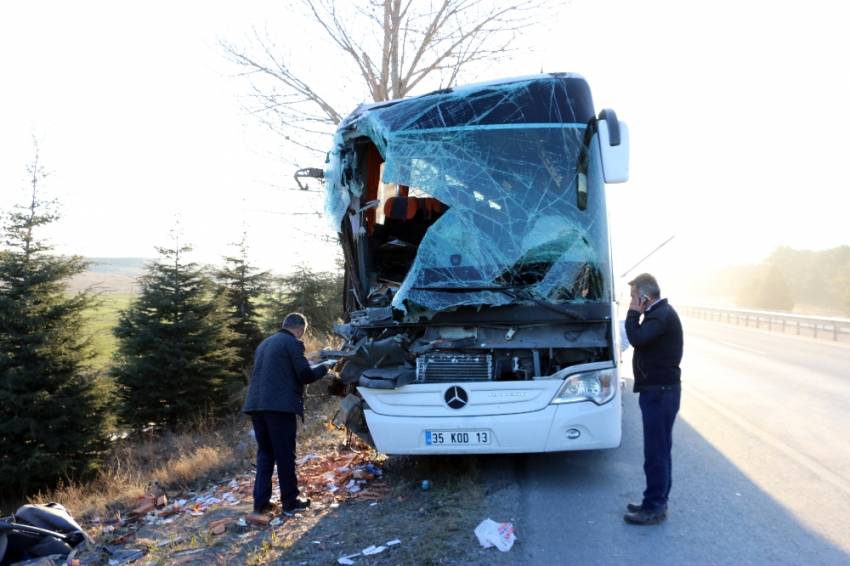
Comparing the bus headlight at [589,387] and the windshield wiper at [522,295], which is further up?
the windshield wiper at [522,295]

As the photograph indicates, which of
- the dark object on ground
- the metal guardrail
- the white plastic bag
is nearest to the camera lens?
the white plastic bag

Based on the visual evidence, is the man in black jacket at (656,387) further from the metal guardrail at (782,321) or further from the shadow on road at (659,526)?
the metal guardrail at (782,321)

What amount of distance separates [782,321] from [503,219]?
86.1ft

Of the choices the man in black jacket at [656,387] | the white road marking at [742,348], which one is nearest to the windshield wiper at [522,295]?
the man in black jacket at [656,387]

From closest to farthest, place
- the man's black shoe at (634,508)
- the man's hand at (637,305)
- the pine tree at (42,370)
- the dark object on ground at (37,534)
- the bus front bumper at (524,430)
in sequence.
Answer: the man's black shoe at (634,508) < the man's hand at (637,305) < the dark object on ground at (37,534) < the bus front bumper at (524,430) < the pine tree at (42,370)

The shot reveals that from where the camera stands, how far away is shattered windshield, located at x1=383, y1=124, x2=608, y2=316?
5543 millimetres

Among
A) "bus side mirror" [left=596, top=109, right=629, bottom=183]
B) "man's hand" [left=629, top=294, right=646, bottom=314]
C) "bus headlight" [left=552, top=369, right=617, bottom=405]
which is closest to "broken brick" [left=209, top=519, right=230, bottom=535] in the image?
"bus headlight" [left=552, top=369, right=617, bottom=405]

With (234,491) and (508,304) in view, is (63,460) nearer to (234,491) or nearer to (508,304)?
(234,491)

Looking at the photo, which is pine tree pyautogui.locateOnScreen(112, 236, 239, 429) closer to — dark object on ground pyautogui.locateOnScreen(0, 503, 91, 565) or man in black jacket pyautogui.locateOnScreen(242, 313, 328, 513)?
dark object on ground pyautogui.locateOnScreen(0, 503, 91, 565)

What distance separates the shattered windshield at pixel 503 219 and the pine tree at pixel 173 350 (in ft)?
48.2

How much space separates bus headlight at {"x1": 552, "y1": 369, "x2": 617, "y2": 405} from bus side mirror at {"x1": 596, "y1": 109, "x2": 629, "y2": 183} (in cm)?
162

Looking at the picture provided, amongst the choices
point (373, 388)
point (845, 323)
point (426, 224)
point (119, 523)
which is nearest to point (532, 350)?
point (373, 388)

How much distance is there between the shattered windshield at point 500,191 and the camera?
5.56 m

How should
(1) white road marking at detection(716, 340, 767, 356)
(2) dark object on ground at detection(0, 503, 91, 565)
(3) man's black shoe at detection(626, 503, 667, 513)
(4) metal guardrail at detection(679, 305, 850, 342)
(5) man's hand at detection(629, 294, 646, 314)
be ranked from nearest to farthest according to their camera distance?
(3) man's black shoe at detection(626, 503, 667, 513) → (5) man's hand at detection(629, 294, 646, 314) → (2) dark object on ground at detection(0, 503, 91, 565) → (1) white road marking at detection(716, 340, 767, 356) → (4) metal guardrail at detection(679, 305, 850, 342)
